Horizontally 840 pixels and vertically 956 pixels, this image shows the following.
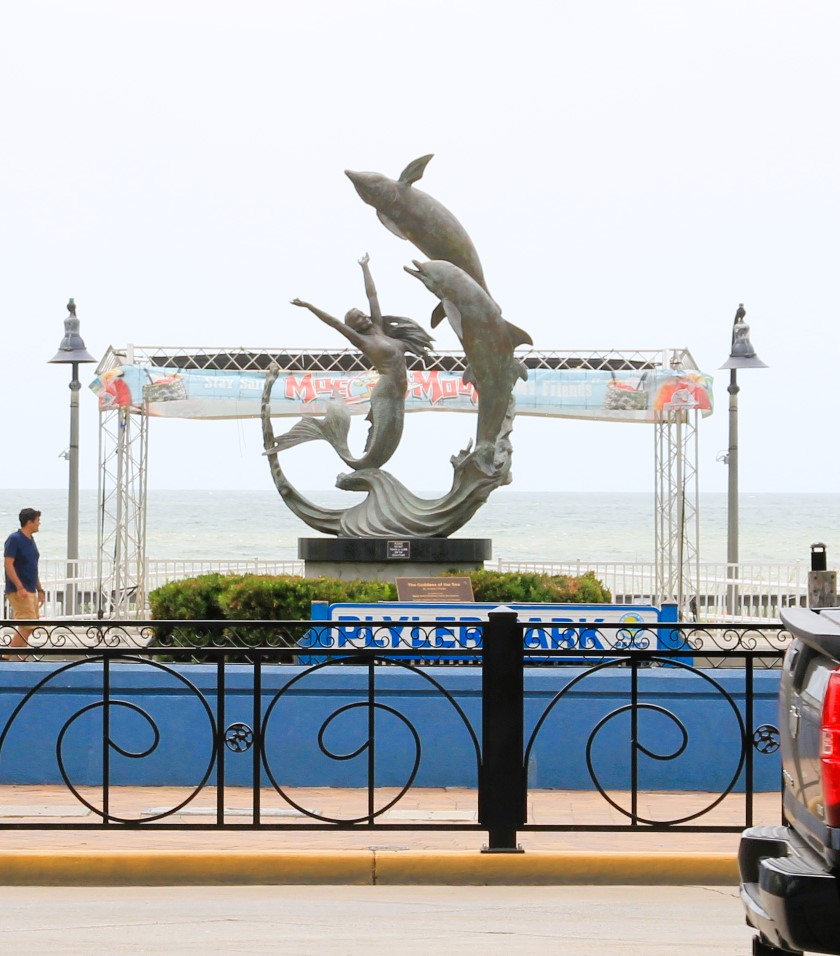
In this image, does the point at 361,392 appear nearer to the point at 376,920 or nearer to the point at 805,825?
the point at 376,920

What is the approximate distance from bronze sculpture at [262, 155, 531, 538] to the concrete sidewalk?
7.09 m

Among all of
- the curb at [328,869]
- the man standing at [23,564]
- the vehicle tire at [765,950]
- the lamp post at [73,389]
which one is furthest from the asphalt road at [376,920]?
the lamp post at [73,389]

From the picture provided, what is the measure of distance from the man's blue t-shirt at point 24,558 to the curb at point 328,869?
23.1ft

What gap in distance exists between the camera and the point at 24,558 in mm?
13344

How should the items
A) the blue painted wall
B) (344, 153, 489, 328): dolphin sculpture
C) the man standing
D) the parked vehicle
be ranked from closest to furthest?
the parked vehicle, the blue painted wall, the man standing, (344, 153, 489, 328): dolphin sculpture

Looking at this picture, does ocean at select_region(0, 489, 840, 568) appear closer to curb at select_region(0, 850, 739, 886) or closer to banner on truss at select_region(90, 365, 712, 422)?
banner on truss at select_region(90, 365, 712, 422)

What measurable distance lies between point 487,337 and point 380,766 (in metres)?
6.28

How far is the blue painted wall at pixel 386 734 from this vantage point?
9.59 metres

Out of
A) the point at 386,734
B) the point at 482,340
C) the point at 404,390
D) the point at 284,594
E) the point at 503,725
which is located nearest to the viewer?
the point at 503,725

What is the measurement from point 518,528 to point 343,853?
77.0m

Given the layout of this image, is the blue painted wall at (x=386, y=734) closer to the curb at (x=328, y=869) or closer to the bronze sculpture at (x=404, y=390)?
the curb at (x=328, y=869)

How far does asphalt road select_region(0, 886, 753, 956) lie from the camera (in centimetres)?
540

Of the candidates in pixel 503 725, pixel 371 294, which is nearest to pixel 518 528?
pixel 371 294

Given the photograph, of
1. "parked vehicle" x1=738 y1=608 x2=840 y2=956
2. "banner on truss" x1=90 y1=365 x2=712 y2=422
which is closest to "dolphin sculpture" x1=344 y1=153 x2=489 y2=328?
"banner on truss" x1=90 y1=365 x2=712 y2=422
